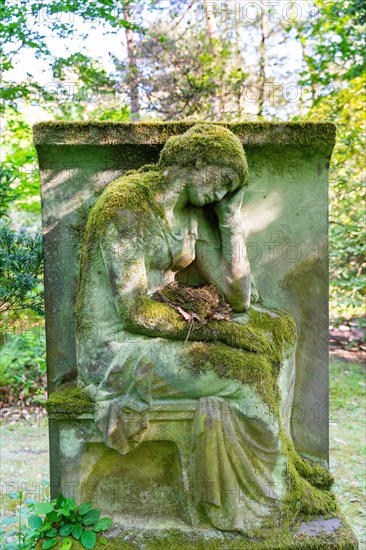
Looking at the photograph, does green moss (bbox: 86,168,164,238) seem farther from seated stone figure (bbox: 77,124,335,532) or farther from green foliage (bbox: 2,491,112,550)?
green foliage (bbox: 2,491,112,550)

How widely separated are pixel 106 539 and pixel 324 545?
41.9 inches

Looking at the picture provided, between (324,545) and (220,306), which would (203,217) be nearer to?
(220,306)

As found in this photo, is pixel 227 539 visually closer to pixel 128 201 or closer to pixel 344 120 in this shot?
pixel 128 201

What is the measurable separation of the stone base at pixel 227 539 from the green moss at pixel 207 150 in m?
1.78

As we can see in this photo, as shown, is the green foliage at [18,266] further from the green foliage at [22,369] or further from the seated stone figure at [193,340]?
the green foliage at [22,369]

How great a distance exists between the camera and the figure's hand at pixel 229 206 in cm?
293

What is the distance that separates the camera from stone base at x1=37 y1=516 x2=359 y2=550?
265 centimetres

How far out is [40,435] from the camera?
271 inches

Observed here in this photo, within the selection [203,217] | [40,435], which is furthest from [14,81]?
[203,217]

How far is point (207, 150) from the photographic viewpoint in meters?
2.80

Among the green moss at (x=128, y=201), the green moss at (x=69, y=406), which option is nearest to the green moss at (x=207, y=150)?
the green moss at (x=128, y=201)

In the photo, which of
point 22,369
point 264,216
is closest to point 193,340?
point 264,216

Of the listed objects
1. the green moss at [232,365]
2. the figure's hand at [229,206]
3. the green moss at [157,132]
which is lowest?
the green moss at [232,365]

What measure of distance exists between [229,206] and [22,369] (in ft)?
21.0
